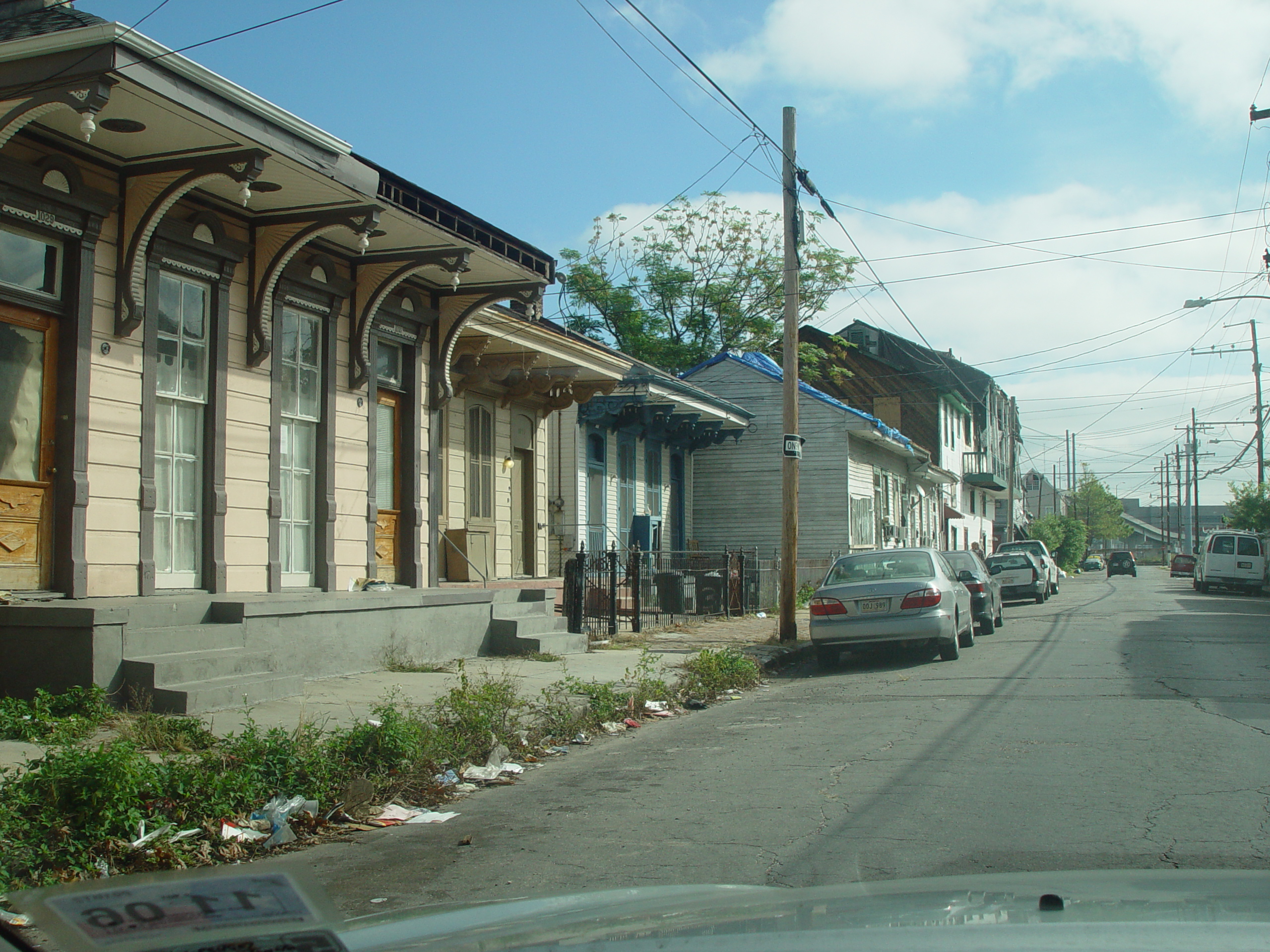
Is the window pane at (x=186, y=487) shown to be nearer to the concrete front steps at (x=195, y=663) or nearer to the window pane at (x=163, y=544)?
the window pane at (x=163, y=544)

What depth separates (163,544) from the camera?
33.9ft

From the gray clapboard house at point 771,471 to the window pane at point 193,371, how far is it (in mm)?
20175

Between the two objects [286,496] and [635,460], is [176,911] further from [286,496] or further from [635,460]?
[635,460]

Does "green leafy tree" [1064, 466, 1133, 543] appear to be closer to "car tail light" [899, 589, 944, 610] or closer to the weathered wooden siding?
the weathered wooden siding

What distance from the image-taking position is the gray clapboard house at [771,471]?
30.1 metres

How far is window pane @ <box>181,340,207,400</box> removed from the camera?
1061cm

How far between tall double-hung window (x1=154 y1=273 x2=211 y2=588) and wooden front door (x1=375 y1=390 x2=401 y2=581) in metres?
2.76

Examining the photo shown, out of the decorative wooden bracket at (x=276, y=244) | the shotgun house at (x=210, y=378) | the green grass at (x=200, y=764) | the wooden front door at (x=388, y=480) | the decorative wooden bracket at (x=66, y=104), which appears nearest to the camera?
the green grass at (x=200, y=764)

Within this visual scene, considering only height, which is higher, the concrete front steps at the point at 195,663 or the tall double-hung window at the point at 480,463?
the tall double-hung window at the point at 480,463

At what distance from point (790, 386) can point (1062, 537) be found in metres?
61.4

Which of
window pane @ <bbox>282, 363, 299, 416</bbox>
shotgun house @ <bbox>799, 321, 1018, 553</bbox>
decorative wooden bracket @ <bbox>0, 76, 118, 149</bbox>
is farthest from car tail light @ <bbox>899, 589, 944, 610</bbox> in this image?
shotgun house @ <bbox>799, 321, 1018, 553</bbox>

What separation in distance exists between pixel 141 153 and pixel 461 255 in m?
3.72

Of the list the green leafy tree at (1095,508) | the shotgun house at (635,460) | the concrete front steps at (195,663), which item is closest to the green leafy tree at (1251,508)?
the shotgun house at (635,460)

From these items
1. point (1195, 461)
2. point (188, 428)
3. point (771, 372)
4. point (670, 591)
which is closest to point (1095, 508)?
point (1195, 461)
